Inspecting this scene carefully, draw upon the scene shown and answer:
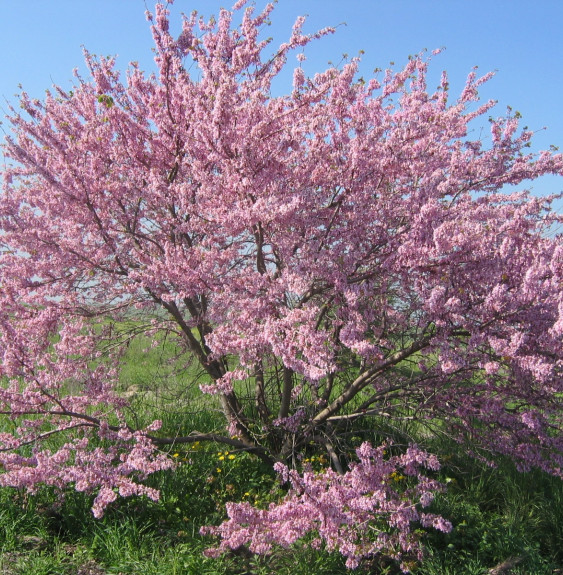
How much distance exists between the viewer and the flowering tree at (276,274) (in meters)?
3.20

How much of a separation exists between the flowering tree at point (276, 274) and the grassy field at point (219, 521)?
0.30 m

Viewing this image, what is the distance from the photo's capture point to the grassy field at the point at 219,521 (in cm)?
333

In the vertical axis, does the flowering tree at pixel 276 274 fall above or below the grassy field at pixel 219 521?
above

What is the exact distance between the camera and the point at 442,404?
13.7ft

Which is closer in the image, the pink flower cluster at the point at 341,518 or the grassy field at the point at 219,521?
the pink flower cluster at the point at 341,518

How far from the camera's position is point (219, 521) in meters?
3.96

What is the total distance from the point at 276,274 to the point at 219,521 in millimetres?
2183

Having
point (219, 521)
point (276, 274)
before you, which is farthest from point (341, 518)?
point (276, 274)

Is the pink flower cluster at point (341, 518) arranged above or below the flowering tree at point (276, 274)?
below

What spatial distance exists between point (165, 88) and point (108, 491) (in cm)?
375

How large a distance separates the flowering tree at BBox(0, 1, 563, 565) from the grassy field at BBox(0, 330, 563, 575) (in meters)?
0.30

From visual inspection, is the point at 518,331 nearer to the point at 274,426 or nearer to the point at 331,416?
the point at 331,416

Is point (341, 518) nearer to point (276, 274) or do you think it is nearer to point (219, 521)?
point (219, 521)

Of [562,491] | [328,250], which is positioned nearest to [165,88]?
[328,250]
